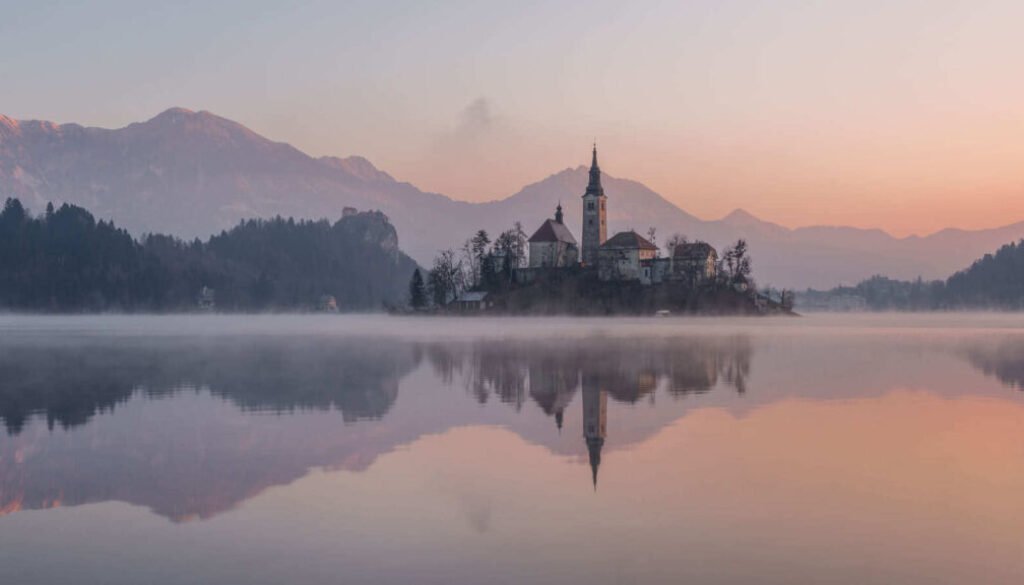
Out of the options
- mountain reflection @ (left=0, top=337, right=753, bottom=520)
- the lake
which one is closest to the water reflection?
mountain reflection @ (left=0, top=337, right=753, bottom=520)

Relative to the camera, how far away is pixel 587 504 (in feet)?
67.6

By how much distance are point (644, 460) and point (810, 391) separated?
21516 mm

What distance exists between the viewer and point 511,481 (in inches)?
913

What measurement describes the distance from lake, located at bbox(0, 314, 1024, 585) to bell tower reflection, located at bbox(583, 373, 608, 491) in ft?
0.62

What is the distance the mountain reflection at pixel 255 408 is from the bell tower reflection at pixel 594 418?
0.26ft

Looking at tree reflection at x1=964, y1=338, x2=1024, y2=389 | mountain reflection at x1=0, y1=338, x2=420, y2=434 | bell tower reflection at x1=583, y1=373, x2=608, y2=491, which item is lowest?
mountain reflection at x1=0, y1=338, x2=420, y2=434

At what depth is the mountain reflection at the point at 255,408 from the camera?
2378 cm

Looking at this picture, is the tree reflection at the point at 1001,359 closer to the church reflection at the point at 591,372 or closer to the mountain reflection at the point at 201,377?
the church reflection at the point at 591,372

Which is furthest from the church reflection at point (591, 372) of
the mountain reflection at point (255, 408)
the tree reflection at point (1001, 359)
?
the tree reflection at point (1001, 359)

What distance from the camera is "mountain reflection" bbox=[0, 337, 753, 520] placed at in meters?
23.8

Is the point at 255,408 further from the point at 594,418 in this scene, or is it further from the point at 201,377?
the point at 201,377

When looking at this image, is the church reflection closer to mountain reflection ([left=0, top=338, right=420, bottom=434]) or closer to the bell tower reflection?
the bell tower reflection

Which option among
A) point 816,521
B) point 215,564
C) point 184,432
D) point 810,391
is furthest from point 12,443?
point 810,391

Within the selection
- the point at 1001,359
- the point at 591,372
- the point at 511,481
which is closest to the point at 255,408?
the point at 511,481
